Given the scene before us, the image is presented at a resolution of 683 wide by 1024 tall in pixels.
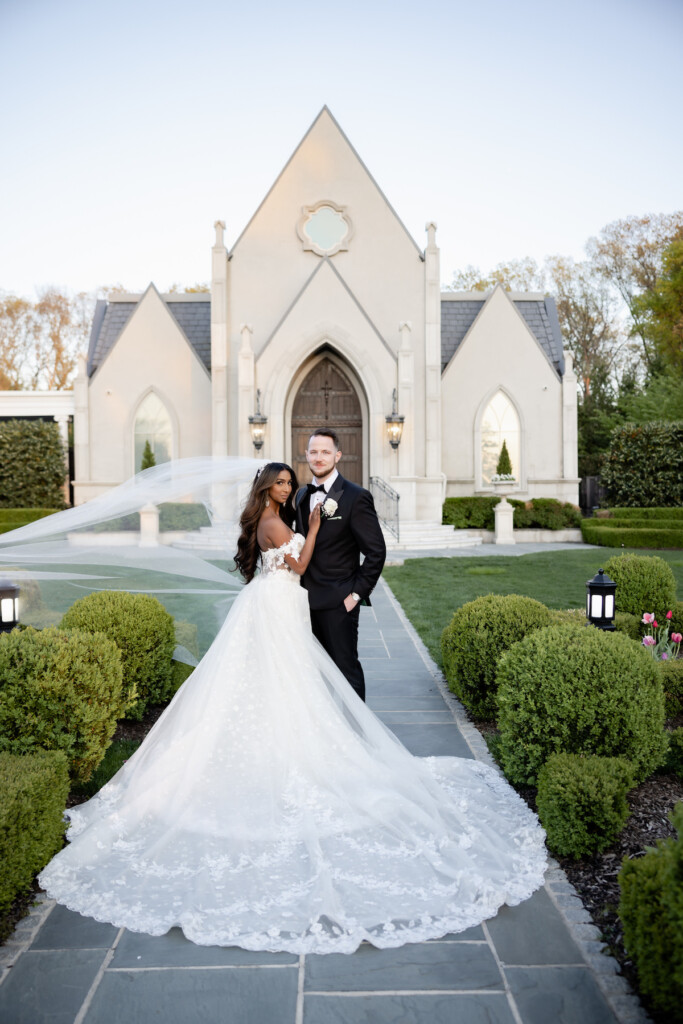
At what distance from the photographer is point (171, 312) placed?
2256 centimetres

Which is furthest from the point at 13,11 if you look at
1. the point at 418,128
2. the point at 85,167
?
the point at 418,128

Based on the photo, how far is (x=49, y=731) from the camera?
374 centimetres

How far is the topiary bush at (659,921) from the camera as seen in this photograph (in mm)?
2010

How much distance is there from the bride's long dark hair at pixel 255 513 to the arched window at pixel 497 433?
Answer: 19580 mm

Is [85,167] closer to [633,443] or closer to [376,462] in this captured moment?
[376,462]

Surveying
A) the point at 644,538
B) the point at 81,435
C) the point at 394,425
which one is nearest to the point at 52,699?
the point at 394,425

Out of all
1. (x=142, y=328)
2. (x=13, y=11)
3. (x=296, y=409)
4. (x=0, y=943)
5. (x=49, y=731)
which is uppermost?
(x=13, y=11)

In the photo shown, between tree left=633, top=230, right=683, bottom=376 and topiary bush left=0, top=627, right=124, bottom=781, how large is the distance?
109ft

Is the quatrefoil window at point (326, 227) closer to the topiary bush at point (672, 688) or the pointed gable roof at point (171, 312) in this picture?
the pointed gable roof at point (171, 312)

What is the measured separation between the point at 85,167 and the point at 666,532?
2009 centimetres

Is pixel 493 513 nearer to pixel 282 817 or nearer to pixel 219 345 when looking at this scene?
pixel 219 345

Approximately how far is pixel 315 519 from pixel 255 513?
1.28ft

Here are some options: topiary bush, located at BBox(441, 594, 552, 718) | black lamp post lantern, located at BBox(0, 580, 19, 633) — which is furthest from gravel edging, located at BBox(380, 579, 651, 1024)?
black lamp post lantern, located at BBox(0, 580, 19, 633)

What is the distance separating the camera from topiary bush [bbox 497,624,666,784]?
375 centimetres
